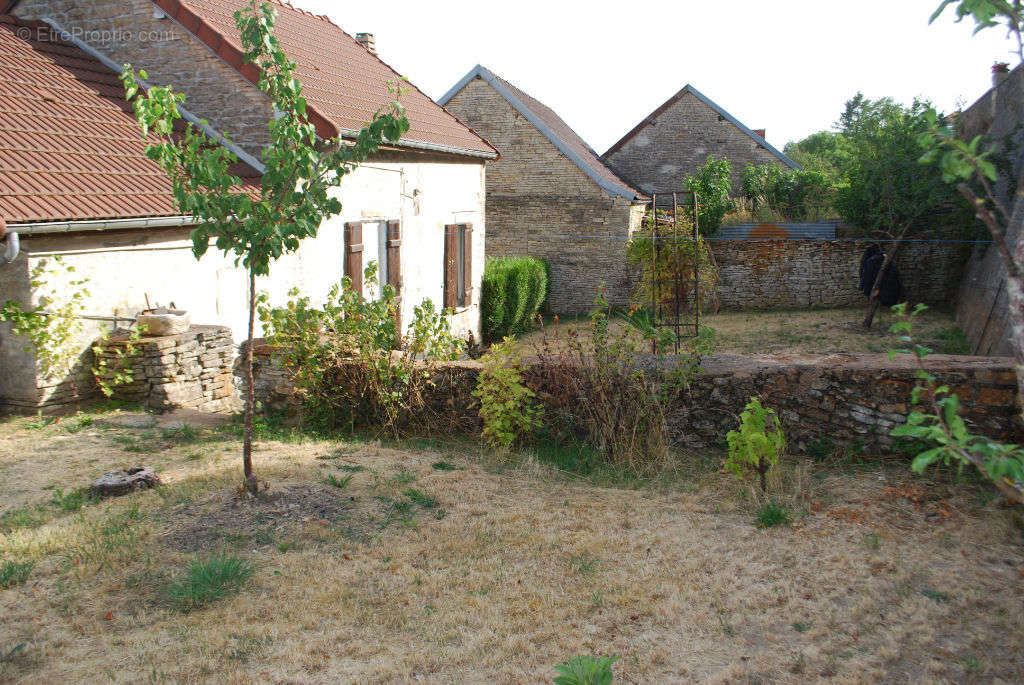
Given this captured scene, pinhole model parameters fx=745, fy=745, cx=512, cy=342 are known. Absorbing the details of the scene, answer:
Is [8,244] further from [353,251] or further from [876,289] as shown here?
[876,289]

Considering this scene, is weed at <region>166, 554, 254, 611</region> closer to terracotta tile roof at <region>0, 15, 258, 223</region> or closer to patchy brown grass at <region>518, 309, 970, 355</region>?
terracotta tile roof at <region>0, 15, 258, 223</region>

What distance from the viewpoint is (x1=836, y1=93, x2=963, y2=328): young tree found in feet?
43.0

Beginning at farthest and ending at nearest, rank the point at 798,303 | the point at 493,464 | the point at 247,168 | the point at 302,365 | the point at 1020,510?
the point at 798,303 → the point at 247,168 → the point at 302,365 → the point at 493,464 → the point at 1020,510

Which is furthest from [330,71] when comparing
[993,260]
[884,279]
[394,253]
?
[884,279]

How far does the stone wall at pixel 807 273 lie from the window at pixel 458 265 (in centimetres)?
685

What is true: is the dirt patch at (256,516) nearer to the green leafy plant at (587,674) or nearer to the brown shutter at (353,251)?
the green leafy plant at (587,674)

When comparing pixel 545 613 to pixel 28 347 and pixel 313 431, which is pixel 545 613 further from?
pixel 28 347

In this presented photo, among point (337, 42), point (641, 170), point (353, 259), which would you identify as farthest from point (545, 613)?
point (641, 170)

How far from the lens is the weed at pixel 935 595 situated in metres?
3.95

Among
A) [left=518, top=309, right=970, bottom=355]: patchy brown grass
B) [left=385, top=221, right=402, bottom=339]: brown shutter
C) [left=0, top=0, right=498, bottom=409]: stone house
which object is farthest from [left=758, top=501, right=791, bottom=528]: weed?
[left=385, top=221, right=402, bottom=339]: brown shutter

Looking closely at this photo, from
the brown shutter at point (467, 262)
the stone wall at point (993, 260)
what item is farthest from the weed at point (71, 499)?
the brown shutter at point (467, 262)

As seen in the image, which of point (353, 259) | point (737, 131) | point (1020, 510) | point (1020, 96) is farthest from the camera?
point (737, 131)

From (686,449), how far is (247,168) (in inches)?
232

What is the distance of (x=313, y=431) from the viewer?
6.95 m
